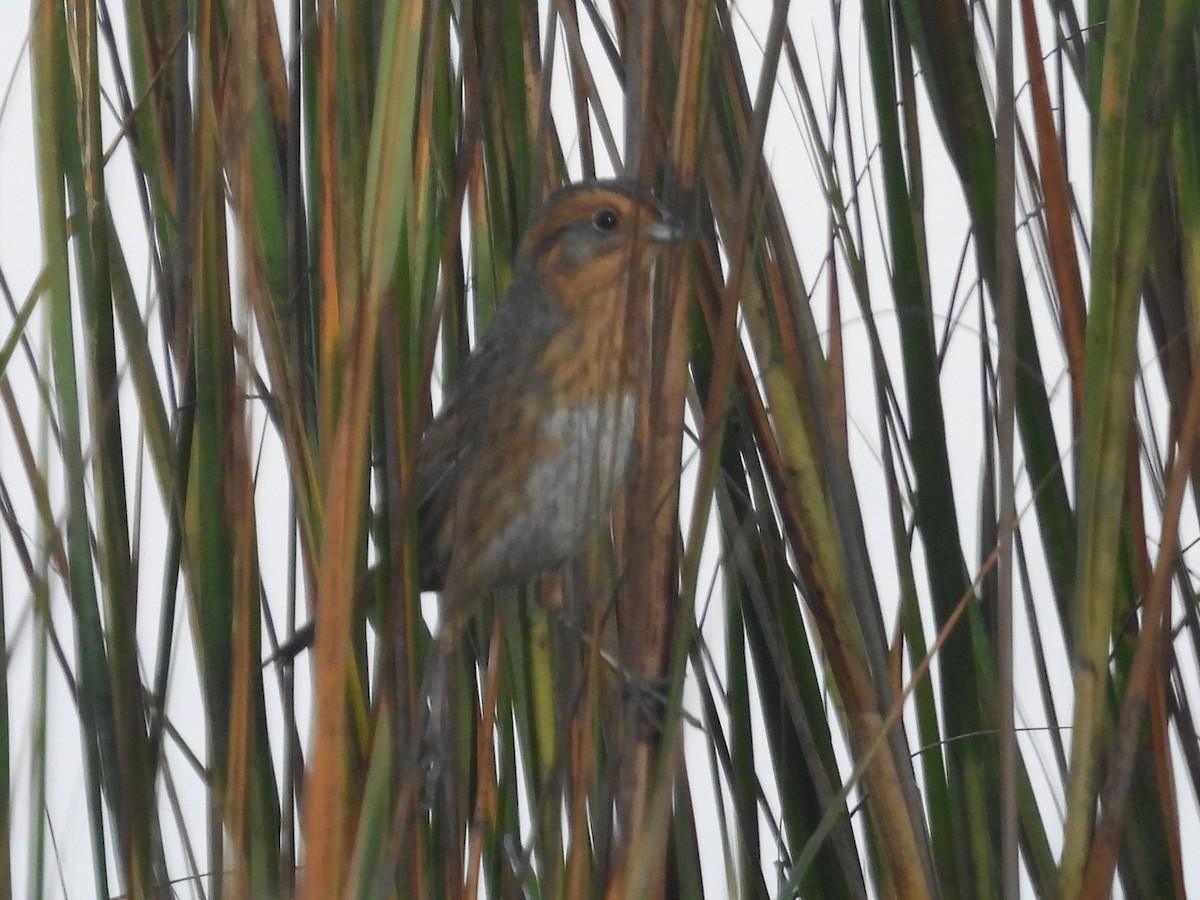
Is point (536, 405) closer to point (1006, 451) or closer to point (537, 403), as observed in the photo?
point (537, 403)

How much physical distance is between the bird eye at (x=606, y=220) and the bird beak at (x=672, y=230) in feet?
2.33

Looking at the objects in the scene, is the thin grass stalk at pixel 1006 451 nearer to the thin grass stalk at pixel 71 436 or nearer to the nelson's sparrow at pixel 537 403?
the thin grass stalk at pixel 71 436

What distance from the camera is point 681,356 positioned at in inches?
38.0

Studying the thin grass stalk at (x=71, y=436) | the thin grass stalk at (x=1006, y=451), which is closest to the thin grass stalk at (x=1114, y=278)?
the thin grass stalk at (x=1006, y=451)

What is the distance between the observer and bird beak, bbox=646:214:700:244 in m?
0.79

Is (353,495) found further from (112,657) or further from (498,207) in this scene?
(498,207)

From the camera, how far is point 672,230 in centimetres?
79

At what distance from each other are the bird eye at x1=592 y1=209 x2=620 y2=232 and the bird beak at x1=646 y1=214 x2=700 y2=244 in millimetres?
709

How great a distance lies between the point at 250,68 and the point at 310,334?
23 cm

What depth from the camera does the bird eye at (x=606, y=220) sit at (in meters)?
1.77

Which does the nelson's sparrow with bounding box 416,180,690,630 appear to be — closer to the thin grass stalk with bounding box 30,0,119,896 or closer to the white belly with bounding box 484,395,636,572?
the white belly with bounding box 484,395,636,572

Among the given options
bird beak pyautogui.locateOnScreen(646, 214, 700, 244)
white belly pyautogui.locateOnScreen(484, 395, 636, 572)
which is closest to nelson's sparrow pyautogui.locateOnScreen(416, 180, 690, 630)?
white belly pyautogui.locateOnScreen(484, 395, 636, 572)

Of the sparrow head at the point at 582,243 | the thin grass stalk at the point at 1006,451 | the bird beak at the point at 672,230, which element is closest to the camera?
the bird beak at the point at 672,230

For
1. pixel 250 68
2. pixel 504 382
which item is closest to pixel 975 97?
pixel 250 68
